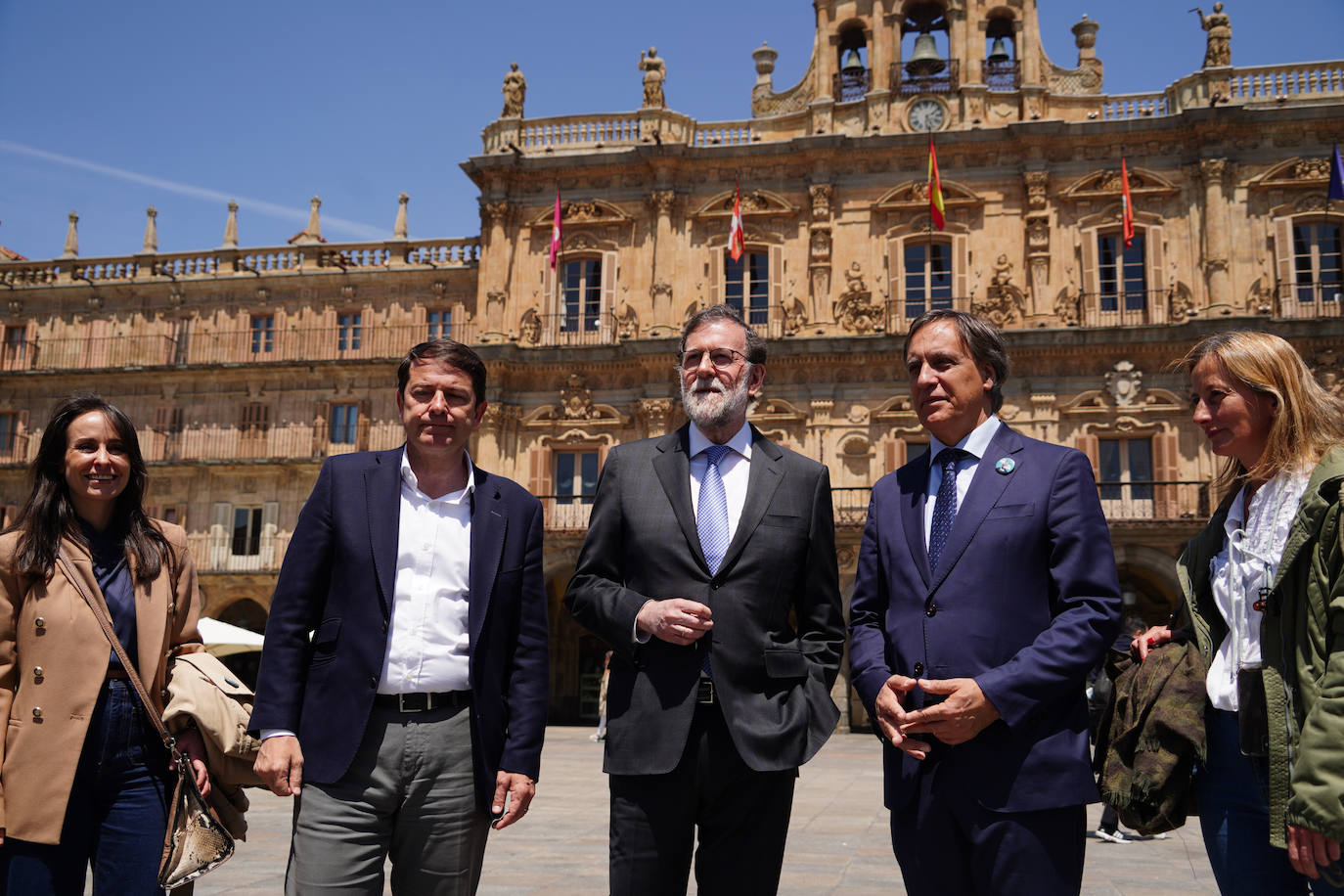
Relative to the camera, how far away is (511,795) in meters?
3.56

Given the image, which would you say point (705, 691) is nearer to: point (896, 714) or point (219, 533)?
point (896, 714)

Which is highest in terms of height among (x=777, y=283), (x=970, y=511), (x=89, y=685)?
(x=777, y=283)

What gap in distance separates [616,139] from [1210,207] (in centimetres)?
1351

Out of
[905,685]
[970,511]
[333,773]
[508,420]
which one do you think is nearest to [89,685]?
[333,773]

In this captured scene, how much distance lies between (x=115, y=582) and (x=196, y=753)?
0.64 metres

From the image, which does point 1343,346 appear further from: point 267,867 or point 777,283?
point 267,867

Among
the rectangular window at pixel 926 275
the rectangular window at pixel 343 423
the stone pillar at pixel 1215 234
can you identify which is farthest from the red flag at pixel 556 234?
the stone pillar at pixel 1215 234

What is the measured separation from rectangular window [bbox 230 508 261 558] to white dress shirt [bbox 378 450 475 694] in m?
26.1

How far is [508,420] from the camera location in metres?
25.8

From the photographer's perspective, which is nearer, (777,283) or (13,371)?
(777,283)

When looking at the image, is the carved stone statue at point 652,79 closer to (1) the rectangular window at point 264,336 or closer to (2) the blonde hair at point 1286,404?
(1) the rectangular window at point 264,336

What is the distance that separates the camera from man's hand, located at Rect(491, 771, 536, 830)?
3520mm

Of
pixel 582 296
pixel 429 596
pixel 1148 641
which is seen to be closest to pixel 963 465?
pixel 1148 641

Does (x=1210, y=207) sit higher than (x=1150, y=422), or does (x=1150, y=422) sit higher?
(x=1210, y=207)
